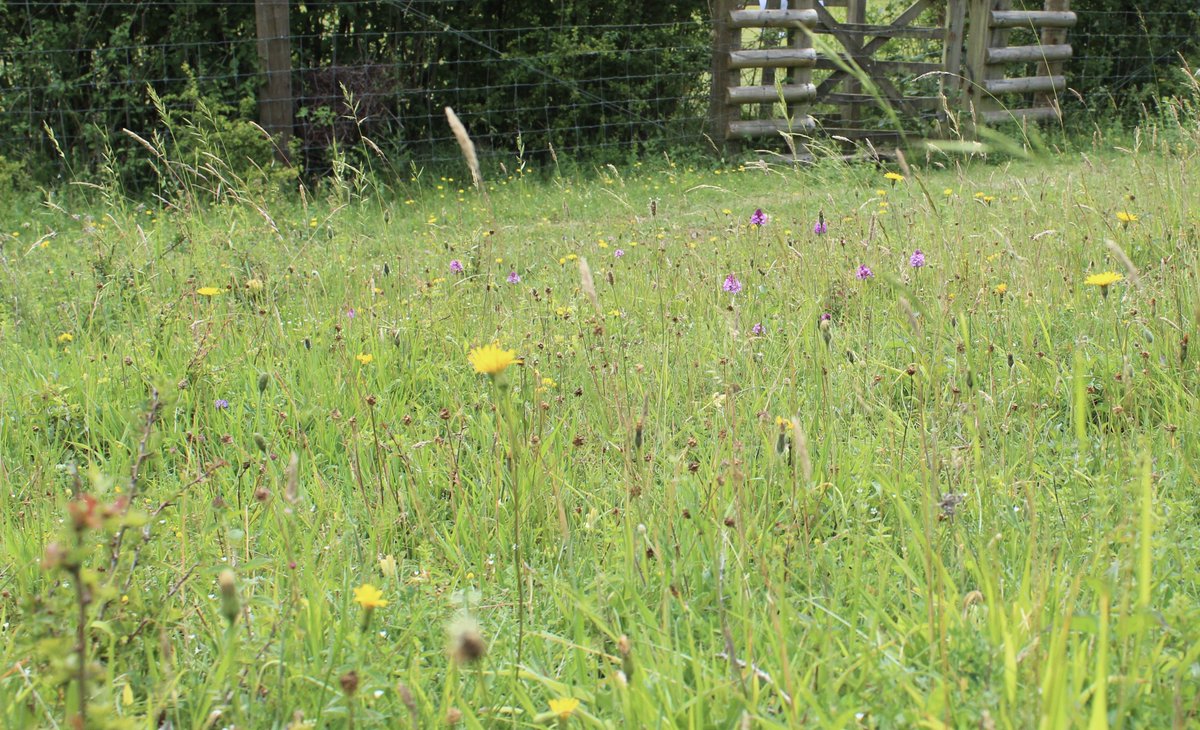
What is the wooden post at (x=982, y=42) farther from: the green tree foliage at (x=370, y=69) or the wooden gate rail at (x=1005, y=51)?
the green tree foliage at (x=370, y=69)

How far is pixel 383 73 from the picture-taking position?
28.3 ft

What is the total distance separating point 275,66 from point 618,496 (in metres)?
6.72

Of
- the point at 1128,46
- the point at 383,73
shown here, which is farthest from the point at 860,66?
the point at 383,73

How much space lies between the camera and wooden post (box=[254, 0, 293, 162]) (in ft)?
25.1

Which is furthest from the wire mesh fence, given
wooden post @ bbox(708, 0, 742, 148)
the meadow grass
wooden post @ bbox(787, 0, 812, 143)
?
the meadow grass

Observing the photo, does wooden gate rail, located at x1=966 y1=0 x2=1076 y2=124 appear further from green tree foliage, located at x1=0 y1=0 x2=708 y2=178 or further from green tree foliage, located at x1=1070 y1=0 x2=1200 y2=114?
green tree foliage, located at x1=0 y1=0 x2=708 y2=178

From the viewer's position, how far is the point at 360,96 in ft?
27.6

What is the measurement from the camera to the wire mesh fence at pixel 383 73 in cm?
762

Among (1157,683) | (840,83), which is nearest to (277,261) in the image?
(1157,683)

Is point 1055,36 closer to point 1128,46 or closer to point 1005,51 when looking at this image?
point 1005,51

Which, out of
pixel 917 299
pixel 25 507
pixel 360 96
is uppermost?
pixel 360 96

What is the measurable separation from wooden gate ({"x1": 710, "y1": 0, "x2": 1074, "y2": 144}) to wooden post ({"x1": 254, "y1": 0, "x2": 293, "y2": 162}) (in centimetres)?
391

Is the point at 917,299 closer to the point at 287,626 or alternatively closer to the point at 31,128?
the point at 287,626

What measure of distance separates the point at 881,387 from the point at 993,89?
8.62 m
